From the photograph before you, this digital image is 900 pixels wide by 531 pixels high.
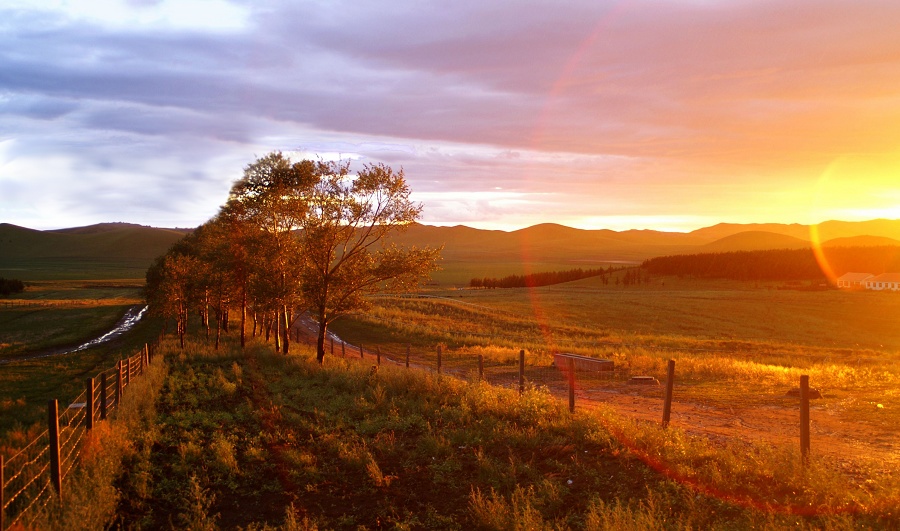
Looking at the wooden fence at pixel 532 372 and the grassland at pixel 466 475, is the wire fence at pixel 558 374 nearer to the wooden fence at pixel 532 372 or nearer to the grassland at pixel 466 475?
the wooden fence at pixel 532 372

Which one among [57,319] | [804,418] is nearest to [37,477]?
[804,418]

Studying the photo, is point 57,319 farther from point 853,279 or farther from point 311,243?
point 853,279

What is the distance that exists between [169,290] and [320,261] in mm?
16119

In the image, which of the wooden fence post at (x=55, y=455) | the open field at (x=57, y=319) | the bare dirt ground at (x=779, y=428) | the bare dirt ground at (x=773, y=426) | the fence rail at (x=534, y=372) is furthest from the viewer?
the open field at (x=57, y=319)

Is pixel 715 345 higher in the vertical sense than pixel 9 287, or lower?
lower

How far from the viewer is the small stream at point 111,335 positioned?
143ft

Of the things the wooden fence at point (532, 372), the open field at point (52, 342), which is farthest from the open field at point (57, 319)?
the wooden fence at point (532, 372)

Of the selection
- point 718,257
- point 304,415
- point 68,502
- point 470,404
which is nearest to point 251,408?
point 304,415

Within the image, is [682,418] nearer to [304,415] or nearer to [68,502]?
[304,415]

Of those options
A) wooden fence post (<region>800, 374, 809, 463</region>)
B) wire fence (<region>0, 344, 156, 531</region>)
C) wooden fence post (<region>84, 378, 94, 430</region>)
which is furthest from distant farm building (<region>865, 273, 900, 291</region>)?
wire fence (<region>0, 344, 156, 531</region>)

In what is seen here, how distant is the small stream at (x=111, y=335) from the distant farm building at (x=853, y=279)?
376 feet

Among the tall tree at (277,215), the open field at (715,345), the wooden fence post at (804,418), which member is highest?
the tall tree at (277,215)

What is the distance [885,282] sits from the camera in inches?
4099

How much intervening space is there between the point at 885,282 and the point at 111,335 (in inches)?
4679
